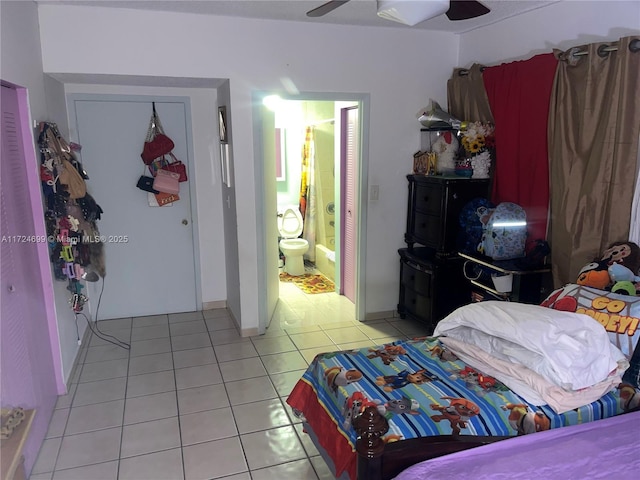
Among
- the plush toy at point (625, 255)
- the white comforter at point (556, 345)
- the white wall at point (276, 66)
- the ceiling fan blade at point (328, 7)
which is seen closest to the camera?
the white comforter at point (556, 345)

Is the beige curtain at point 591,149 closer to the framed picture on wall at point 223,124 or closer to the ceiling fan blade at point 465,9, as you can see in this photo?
the ceiling fan blade at point 465,9

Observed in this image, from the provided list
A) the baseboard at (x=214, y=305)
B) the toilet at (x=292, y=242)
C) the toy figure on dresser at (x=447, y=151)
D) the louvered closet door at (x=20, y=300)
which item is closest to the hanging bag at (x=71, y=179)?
the louvered closet door at (x=20, y=300)

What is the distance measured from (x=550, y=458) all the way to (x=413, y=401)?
532 millimetres

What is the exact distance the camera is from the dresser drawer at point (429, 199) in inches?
146

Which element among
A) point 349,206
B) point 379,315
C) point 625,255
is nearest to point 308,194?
point 349,206

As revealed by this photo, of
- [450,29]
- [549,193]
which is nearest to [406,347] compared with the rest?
[549,193]

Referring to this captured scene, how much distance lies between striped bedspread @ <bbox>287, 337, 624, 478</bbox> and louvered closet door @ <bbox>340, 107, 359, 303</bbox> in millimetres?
2225

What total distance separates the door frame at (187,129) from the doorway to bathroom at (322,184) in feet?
2.46

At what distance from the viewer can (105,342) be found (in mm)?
3924

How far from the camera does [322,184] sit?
19.2 feet

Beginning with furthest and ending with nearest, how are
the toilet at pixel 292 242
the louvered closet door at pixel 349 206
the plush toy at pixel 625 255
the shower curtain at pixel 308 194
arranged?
1. the shower curtain at pixel 308 194
2. the toilet at pixel 292 242
3. the louvered closet door at pixel 349 206
4. the plush toy at pixel 625 255

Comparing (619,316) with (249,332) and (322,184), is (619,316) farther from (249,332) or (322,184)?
(322,184)

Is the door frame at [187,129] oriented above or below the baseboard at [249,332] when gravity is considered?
above

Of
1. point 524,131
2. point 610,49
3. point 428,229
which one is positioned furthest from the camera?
point 428,229
